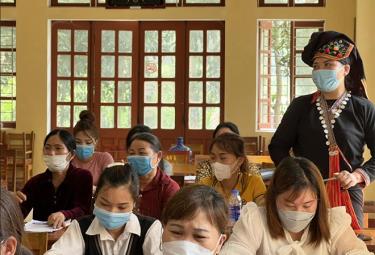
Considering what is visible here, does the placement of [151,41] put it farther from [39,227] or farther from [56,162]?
[39,227]

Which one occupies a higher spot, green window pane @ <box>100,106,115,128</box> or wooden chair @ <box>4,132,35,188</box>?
green window pane @ <box>100,106,115,128</box>

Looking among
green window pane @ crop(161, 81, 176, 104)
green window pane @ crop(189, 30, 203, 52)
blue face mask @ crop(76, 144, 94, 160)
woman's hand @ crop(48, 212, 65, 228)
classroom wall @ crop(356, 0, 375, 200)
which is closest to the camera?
woman's hand @ crop(48, 212, 65, 228)

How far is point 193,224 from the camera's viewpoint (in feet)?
6.48

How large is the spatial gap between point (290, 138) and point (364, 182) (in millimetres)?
411

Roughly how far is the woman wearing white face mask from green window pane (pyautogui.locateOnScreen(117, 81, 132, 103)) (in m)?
8.29

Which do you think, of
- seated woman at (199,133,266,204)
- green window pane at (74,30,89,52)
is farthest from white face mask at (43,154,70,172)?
green window pane at (74,30,89,52)

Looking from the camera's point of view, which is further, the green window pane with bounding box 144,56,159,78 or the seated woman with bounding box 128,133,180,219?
the green window pane with bounding box 144,56,159,78

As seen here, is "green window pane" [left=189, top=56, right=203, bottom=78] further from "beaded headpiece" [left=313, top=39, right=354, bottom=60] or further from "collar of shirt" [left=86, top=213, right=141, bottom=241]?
"collar of shirt" [left=86, top=213, right=141, bottom=241]

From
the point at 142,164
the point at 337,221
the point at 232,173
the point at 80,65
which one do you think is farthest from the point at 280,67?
the point at 337,221

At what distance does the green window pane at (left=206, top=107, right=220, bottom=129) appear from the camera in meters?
10.2

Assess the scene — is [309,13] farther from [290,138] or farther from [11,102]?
[290,138]

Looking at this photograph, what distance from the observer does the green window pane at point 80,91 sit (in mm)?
10336

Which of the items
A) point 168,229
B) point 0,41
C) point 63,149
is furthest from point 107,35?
point 168,229

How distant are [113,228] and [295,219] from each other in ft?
2.32
